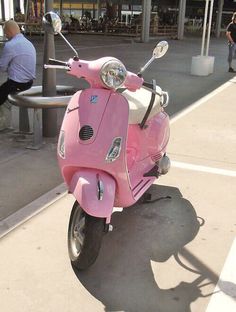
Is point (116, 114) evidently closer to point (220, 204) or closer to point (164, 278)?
point (164, 278)

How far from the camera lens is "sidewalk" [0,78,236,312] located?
2.81 meters

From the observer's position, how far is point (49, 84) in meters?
5.78

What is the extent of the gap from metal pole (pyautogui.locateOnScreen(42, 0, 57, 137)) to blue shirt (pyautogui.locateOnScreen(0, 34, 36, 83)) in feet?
1.06

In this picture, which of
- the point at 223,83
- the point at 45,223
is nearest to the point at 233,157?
the point at 45,223

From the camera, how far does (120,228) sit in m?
3.71

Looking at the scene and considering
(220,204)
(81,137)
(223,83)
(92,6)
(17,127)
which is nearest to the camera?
(81,137)

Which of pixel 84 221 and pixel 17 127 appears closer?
pixel 84 221

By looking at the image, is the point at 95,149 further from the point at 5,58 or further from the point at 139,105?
the point at 5,58

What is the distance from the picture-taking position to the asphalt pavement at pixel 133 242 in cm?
284

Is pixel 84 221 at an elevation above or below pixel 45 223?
above

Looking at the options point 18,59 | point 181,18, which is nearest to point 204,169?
point 18,59

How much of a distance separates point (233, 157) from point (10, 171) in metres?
2.76

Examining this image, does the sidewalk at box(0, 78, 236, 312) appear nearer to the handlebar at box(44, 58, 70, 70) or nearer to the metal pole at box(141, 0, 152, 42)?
the handlebar at box(44, 58, 70, 70)

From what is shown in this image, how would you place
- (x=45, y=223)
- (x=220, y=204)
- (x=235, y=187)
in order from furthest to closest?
(x=235, y=187), (x=220, y=204), (x=45, y=223)
